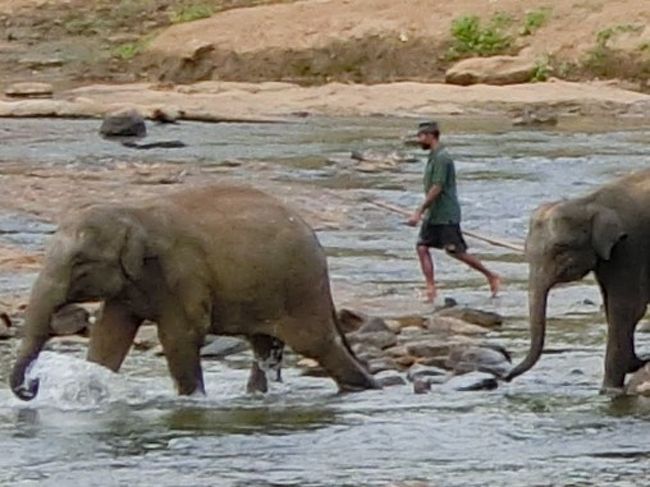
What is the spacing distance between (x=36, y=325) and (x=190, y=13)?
35.8 meters

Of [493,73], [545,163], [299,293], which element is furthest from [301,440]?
[493,73]

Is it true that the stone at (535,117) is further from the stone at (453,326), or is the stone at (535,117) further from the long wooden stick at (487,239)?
the stone at (453,326)

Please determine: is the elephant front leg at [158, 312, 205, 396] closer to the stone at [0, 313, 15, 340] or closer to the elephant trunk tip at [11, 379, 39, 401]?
the elephant trunk tip at [11, 379, 39, 401]

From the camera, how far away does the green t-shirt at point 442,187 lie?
18.0 m

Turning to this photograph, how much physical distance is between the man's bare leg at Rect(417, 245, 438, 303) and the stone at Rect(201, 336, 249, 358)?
2.84m

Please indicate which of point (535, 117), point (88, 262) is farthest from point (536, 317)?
point (535, 117)

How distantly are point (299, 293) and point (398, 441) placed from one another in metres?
1.64

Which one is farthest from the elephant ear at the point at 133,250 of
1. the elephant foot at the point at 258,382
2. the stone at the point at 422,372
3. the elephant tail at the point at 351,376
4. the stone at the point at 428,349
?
the stone at the point at 428,349

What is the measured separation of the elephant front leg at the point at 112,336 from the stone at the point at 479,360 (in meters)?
2.12

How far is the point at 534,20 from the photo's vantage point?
4147 centimetres

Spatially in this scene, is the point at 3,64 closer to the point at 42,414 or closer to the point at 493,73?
the point at 493,73

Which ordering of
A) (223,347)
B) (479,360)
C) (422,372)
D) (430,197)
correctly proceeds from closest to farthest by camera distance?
(422,372)
(479,360)
(223,347)
(430,197)

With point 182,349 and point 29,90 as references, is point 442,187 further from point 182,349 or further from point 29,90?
point 29,90

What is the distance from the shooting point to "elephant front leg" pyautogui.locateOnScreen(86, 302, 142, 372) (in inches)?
483
